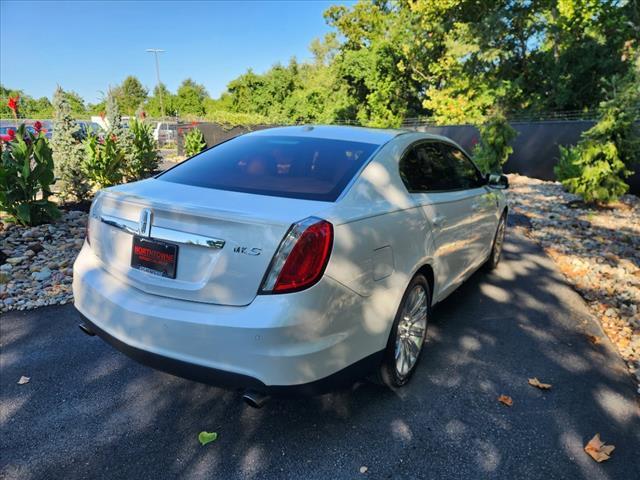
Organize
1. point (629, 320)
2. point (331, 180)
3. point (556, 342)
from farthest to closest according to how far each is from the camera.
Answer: point (629, 320) → point (556, 342) → point (331, 180)

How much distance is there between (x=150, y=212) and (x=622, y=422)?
296cm

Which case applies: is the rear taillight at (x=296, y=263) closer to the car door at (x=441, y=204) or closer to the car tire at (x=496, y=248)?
the car door at (x=441, y=204)

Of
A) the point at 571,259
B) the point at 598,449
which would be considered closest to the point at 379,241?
the point at 598,449

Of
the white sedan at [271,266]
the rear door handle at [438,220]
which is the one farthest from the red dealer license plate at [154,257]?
the rear door handle at [438,220]

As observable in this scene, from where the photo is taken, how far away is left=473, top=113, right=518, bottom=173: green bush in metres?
12.4

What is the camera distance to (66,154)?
24.4 feet

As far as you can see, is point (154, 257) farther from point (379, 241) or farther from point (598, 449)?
point (598, 449)

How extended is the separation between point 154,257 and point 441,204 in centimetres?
203

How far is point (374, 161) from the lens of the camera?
2816 millimetres

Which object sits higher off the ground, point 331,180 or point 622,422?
point 331,180

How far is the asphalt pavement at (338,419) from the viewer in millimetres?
2338

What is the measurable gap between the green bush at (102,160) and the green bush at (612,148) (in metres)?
8.52

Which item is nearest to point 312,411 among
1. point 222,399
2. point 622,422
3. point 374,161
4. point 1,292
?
point 222,399

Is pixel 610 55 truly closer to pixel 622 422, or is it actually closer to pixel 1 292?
pixel 622 422
